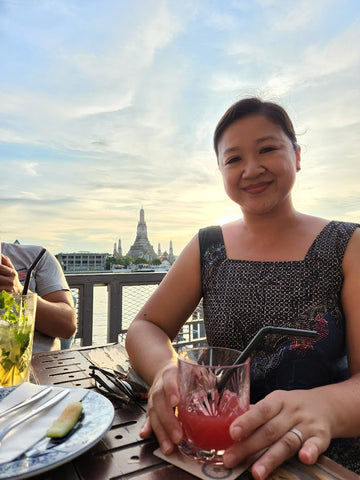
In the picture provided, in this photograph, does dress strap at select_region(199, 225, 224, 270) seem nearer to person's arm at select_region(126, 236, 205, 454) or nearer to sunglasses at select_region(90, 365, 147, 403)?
person's arm at select_region(126, 236, 205, 454)

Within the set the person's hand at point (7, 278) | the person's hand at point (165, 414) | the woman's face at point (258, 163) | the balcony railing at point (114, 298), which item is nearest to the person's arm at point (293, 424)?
the person's hand at point (165, 414)

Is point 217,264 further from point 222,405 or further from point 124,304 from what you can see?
point 124,304

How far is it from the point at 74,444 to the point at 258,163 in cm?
108

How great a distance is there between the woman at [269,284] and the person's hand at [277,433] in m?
0.11

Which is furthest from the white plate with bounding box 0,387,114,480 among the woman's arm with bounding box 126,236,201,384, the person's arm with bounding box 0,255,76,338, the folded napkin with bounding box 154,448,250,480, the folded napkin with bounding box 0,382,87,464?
the person's arm with bounding box 0,255,76,338

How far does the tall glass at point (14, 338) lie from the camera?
33.7 inches

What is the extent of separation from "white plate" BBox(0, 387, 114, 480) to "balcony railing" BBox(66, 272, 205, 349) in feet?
9.62

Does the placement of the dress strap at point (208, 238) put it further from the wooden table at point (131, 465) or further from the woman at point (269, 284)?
the wooden table at point (131, 465)

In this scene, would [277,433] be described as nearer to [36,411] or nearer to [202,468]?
[202,468]

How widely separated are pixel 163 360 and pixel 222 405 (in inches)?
13.7

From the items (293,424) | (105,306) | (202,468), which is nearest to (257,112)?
(293,424)

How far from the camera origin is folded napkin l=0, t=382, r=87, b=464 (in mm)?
569

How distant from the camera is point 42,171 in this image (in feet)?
22.7

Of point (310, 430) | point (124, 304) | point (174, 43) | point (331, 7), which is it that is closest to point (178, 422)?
point (310, 430)
